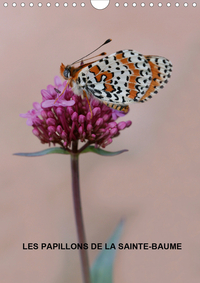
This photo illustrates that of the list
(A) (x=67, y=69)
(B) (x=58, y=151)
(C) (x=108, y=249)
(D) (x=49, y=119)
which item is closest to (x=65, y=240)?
(C) (x=108, y=249)

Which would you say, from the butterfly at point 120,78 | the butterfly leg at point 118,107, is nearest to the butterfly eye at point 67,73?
→ the butterfly at point 120,78

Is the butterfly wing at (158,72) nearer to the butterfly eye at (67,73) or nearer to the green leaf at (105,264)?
the butterfly eye at (67,73)

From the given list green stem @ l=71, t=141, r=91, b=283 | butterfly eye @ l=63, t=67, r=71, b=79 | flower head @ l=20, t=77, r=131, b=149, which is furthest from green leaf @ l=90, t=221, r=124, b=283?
butterfly eye @ l=63, t=67, r=71, b=79

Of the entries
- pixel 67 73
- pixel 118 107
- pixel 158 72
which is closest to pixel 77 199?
pixel 118 107

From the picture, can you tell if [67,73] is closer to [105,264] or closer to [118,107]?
[118,107]

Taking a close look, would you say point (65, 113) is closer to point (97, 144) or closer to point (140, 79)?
point (97, 144)
